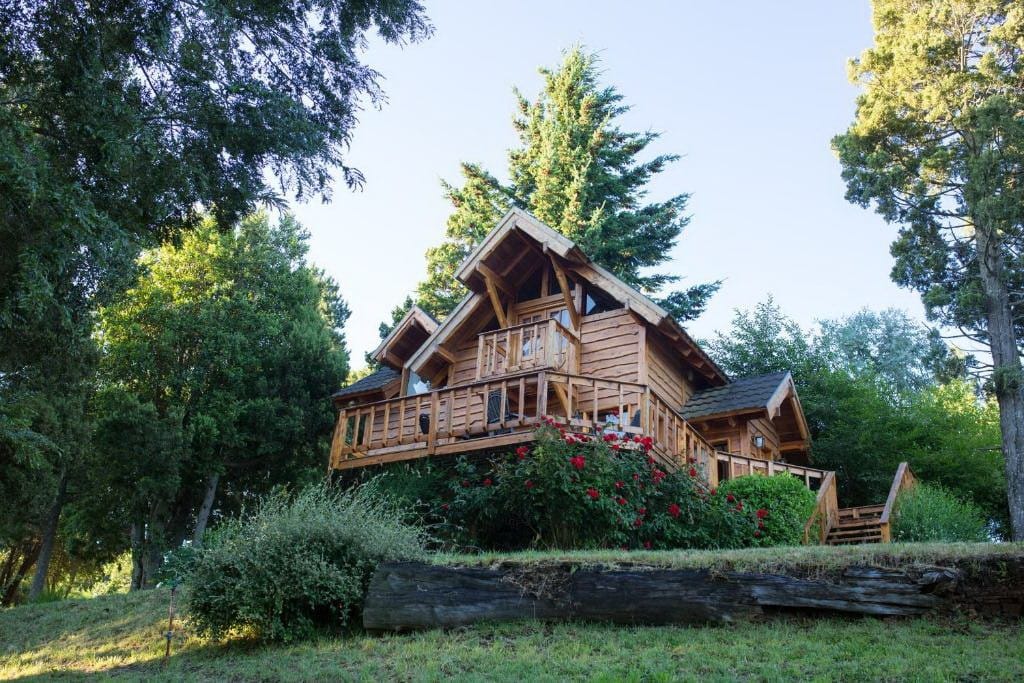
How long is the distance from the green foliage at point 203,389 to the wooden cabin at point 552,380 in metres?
3.76

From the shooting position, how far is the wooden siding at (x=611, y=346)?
17.5m

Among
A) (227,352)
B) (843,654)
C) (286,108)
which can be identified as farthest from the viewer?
(227,352)

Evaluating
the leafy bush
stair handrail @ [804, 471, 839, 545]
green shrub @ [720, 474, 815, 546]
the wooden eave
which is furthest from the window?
stair handrail @ [804, 471, 839, 545]

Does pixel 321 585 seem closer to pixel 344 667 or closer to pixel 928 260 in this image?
pixel 344 667

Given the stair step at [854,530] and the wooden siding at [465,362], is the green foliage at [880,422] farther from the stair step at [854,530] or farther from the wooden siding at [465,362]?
the wooden siding at [465,362]

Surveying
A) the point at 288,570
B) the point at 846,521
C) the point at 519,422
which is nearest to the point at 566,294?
the point at 519,422

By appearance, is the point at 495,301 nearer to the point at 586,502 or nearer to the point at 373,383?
the point at 373,383

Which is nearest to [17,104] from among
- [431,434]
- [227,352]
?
[431,434]

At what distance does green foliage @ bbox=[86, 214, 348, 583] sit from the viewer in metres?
A: 21.1

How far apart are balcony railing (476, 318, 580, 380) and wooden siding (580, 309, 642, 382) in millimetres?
299

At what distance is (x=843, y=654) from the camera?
729 centimetres

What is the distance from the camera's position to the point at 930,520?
1534 cm

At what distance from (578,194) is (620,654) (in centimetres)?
1971

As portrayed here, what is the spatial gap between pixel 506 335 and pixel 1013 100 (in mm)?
11634
